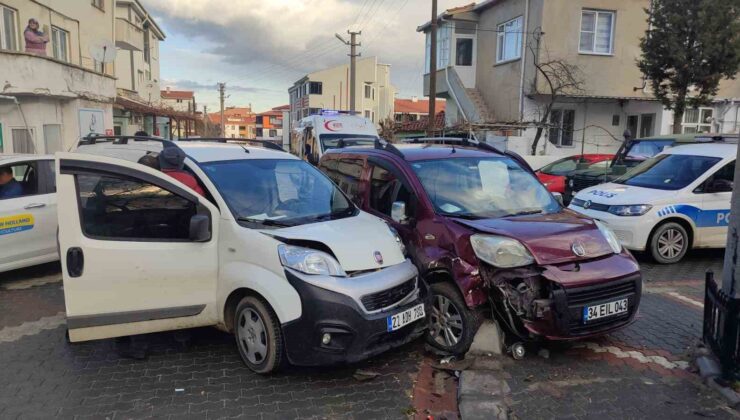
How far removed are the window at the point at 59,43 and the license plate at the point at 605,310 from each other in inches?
766

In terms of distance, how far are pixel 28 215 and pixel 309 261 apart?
466 centimetres

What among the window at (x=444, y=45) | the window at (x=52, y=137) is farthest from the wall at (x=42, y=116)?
the window at (x=444, y=45)

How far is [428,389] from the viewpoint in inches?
159

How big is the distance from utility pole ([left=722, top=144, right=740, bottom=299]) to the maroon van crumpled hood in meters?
0.85

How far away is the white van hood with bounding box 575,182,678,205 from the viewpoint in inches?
301

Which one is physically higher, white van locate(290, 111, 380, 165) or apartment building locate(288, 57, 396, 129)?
apartment building locate(288, 57, 396, 129)

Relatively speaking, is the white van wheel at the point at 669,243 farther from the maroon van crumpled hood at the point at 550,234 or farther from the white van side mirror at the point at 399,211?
the white van side mirror at the point at 399,211

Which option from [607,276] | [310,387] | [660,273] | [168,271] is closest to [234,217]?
[168,271]

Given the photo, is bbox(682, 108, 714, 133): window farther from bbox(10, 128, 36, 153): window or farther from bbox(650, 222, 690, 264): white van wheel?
bbox(10, 128, 36, 153): window

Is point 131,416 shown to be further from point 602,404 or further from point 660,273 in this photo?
point 660,273

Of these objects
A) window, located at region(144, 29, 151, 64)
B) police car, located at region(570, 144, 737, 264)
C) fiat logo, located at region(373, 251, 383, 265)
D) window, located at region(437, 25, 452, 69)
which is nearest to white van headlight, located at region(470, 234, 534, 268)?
fiat logo, located at region(373, 251, 383, 265)

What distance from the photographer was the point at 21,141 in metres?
14.3

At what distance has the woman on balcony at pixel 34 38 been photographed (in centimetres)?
1523

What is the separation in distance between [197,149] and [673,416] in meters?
4.32
